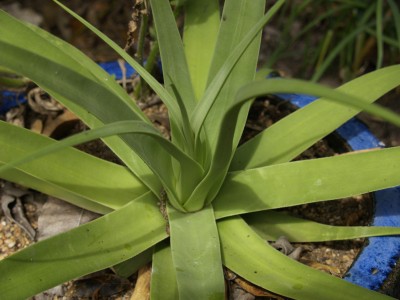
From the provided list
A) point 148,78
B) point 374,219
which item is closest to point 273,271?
point 374,219

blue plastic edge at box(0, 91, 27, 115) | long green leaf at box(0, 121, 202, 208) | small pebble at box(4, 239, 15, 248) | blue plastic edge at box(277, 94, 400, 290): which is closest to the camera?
long green leaf at box(0, 121, 202, 208)

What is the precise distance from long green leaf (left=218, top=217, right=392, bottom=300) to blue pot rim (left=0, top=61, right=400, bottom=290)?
0.27 ft

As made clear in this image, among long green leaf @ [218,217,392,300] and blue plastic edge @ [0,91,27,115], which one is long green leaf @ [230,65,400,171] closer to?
long green leaf @ [218,217,392,300]

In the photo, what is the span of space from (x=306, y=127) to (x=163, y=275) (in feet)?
1.22

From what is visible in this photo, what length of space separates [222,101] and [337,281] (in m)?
0.36

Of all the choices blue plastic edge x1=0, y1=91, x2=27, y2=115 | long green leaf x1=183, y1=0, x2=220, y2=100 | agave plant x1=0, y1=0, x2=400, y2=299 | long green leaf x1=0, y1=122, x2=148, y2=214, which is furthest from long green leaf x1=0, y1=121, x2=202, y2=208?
blue plastic edge x1=0, y1=91, x2=27, y2=115

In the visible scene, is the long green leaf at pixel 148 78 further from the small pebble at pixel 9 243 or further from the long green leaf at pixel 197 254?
the small pebble at pixel 9 243

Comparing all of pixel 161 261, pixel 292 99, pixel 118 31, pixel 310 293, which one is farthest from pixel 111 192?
pixel 118 31

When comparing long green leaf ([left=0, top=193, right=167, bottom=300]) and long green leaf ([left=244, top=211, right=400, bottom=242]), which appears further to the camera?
long green leaf ([left=244, top=211, right=400, bottom=242])

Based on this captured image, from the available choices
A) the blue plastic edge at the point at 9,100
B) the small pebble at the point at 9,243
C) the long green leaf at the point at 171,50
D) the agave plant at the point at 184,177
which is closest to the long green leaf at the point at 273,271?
the agave plant at the point at 184,177

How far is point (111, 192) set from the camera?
93 centimetres

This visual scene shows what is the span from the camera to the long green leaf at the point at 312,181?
2.89 feet

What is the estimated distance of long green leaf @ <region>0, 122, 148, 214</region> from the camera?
34.8 inches

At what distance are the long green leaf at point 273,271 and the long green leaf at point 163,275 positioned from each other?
0.09 meters
